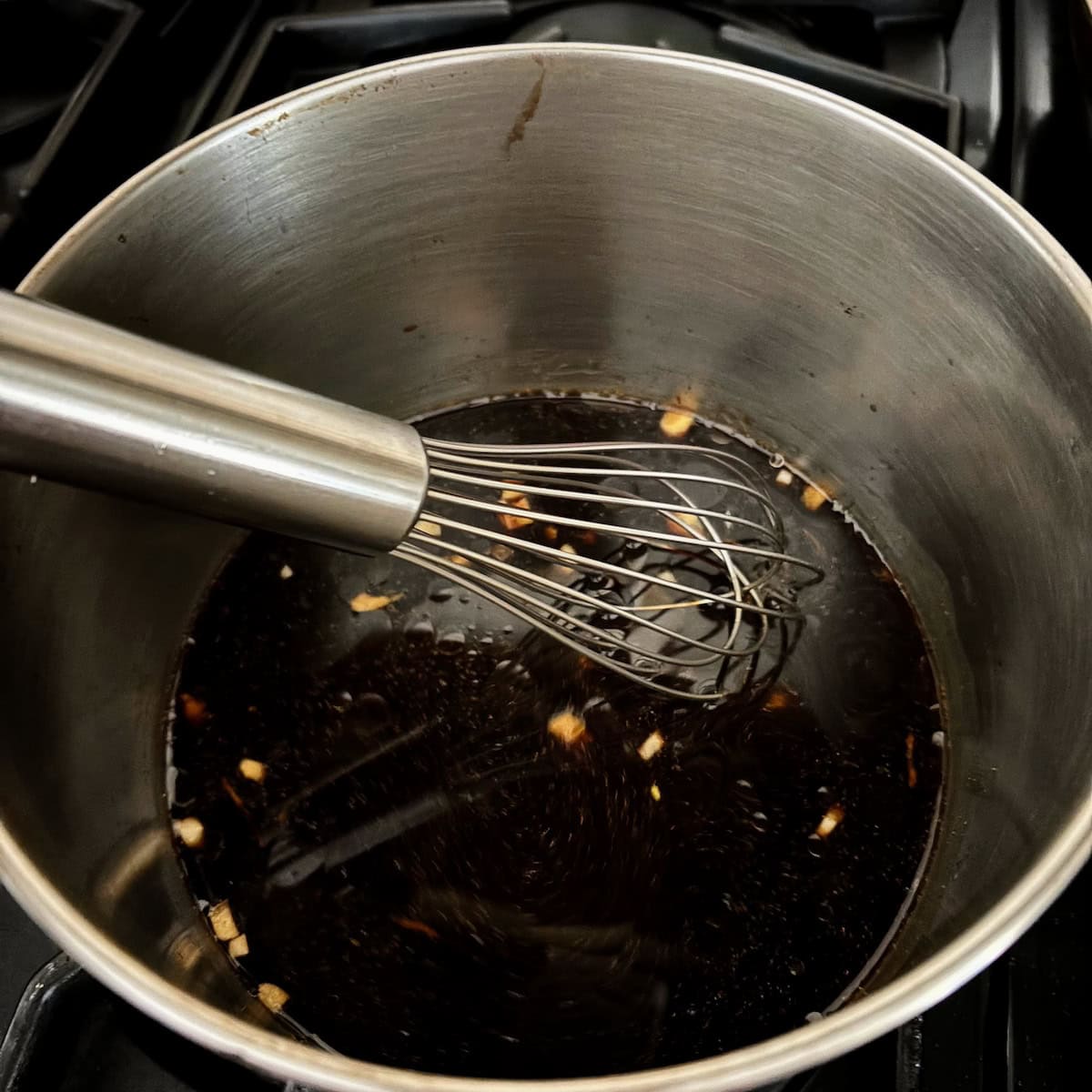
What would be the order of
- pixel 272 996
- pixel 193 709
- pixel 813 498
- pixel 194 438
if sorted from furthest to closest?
pixel 813 498 < pixel 193 709 < pixel 272 996 < pixel 194 438

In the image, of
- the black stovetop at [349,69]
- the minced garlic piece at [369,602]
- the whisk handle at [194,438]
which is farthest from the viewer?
the minced garlic piece at [369,602]

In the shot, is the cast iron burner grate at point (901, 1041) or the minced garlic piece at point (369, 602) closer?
the cast iron burner grate at point (901, 1041)

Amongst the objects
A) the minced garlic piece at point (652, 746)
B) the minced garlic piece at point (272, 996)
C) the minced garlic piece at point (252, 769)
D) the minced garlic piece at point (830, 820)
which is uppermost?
the minced garlic piece at point (830, 820)

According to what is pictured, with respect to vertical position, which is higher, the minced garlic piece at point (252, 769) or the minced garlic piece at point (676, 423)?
the minced garlic piece at point (676, 423)

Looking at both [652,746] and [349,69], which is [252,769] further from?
[349,69]

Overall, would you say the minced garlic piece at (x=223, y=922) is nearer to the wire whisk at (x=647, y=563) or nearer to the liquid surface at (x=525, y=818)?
the liquid surface at (x=525, y=818)

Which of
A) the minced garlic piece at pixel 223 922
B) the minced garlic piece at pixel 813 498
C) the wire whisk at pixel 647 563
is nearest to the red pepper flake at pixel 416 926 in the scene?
the minced garlic piece at pixel 223 922

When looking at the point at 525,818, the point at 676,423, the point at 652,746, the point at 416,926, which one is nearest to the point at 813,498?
the point at 676,423
